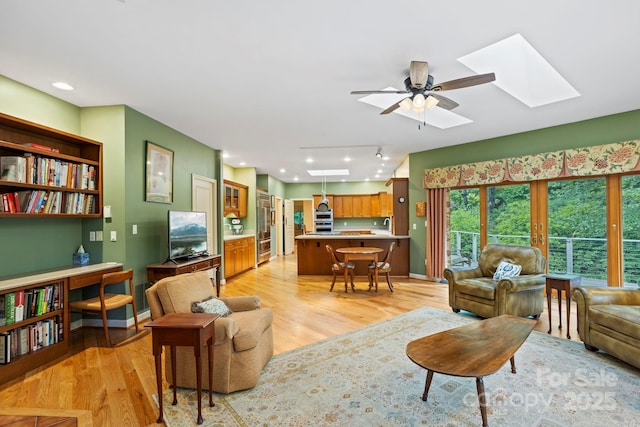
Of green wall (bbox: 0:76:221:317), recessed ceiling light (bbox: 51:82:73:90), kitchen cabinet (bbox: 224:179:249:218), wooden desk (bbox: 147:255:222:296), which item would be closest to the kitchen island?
kitchen cabinet (bbox: 224:179:249:218)

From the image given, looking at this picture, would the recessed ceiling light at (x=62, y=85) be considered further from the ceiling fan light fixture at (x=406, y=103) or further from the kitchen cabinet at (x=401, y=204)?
the kitchen cabinet at (x=401, y=204)

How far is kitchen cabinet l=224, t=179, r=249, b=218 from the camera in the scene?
7.02 metres

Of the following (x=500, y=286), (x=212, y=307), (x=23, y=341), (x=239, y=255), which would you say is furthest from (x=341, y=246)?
(x=23, y=341)

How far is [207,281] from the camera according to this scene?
286 cm

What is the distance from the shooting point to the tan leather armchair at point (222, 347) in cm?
224

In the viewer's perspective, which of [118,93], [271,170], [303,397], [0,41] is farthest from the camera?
[271,170]

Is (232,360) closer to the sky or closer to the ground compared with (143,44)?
closer to the ground

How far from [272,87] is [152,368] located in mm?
2923

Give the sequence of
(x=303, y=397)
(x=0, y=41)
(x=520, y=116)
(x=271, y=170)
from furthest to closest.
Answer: (x=271, y=170) → (x=520, y=116) → (x=0, y=41) → (x=303, y=397)

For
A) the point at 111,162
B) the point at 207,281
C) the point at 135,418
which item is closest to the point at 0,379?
the point at 135,418

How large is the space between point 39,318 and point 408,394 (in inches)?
129

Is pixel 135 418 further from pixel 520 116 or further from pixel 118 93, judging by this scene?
pixel 520 116

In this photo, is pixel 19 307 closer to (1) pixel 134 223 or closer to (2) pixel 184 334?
(1) pixel 134 223

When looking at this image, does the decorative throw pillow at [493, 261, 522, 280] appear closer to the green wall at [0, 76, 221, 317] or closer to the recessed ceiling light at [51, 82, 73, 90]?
the green wall at [0, 76, 221, 317]
